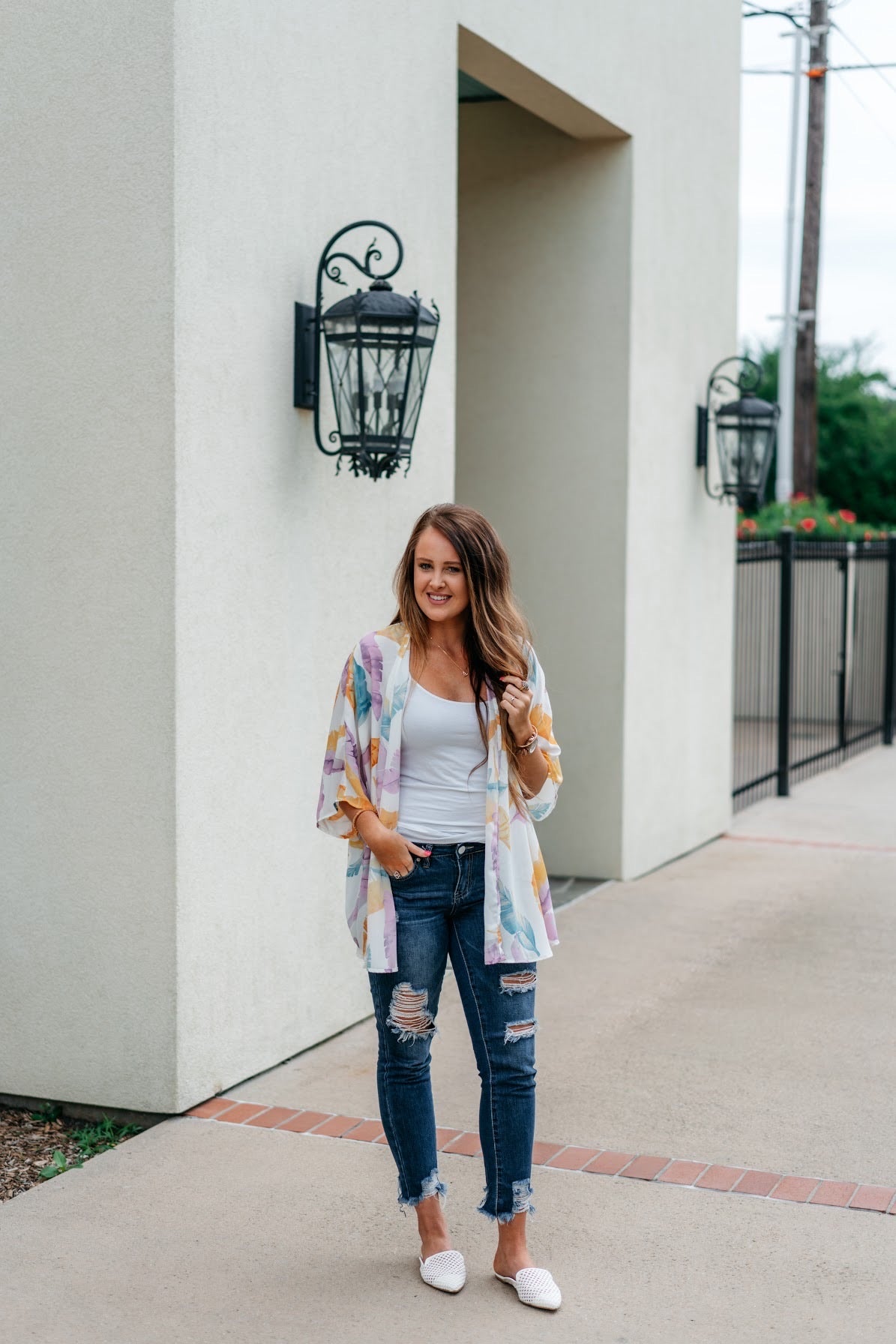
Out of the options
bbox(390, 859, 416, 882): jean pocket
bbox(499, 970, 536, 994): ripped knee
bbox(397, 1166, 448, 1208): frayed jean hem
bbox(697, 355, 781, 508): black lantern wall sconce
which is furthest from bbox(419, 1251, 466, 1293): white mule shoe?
bbox(697, 355, 781, 508): black lantern wall sconce

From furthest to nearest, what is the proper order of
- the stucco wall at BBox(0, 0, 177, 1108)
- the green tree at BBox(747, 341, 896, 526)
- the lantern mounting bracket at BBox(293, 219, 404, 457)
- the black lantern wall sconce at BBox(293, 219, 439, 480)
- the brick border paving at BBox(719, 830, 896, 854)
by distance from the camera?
1. the green tree at BBox(747, 341, 896, 526)
2. the brick border paving at BBox(719, 830, 896, 854)
3. the lantern mounting bracket at BBox(293, 219, 404, 457)
4. the black lantern wall sconce at BBox(293, 219, 439, 480)
5. the stucco wall at BBox(0, 0, 177, 1108)

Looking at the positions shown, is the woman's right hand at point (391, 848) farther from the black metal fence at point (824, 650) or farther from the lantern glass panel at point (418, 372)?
the black metal fence at point (824, 650)

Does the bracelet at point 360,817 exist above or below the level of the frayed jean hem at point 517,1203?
above

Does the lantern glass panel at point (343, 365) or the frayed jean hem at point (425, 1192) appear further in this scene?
the lantern glass panel at point (343, 365)

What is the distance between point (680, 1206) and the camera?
414 cm

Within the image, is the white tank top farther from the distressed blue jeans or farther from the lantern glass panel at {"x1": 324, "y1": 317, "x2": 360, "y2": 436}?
the lantern glass panel at {"x1": 324, "y1": 317, "x2": 360, "y2": 436}

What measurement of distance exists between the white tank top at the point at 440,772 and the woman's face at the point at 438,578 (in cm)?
18

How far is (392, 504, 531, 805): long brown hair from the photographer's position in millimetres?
3625

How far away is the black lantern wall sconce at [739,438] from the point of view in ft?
29.3

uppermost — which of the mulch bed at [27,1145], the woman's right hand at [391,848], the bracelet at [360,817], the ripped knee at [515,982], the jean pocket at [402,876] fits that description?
the bracelet at [360,817]

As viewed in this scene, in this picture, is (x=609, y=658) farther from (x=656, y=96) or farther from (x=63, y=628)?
(x=63, y=628)

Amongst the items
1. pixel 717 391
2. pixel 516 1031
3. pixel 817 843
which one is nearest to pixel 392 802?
pixel 516 1031

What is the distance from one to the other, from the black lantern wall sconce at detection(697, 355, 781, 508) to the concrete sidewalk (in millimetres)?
3347

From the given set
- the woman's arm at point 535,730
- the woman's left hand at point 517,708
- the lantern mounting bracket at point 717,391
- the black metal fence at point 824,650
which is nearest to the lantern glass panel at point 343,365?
the woman's arm at point 535,730
